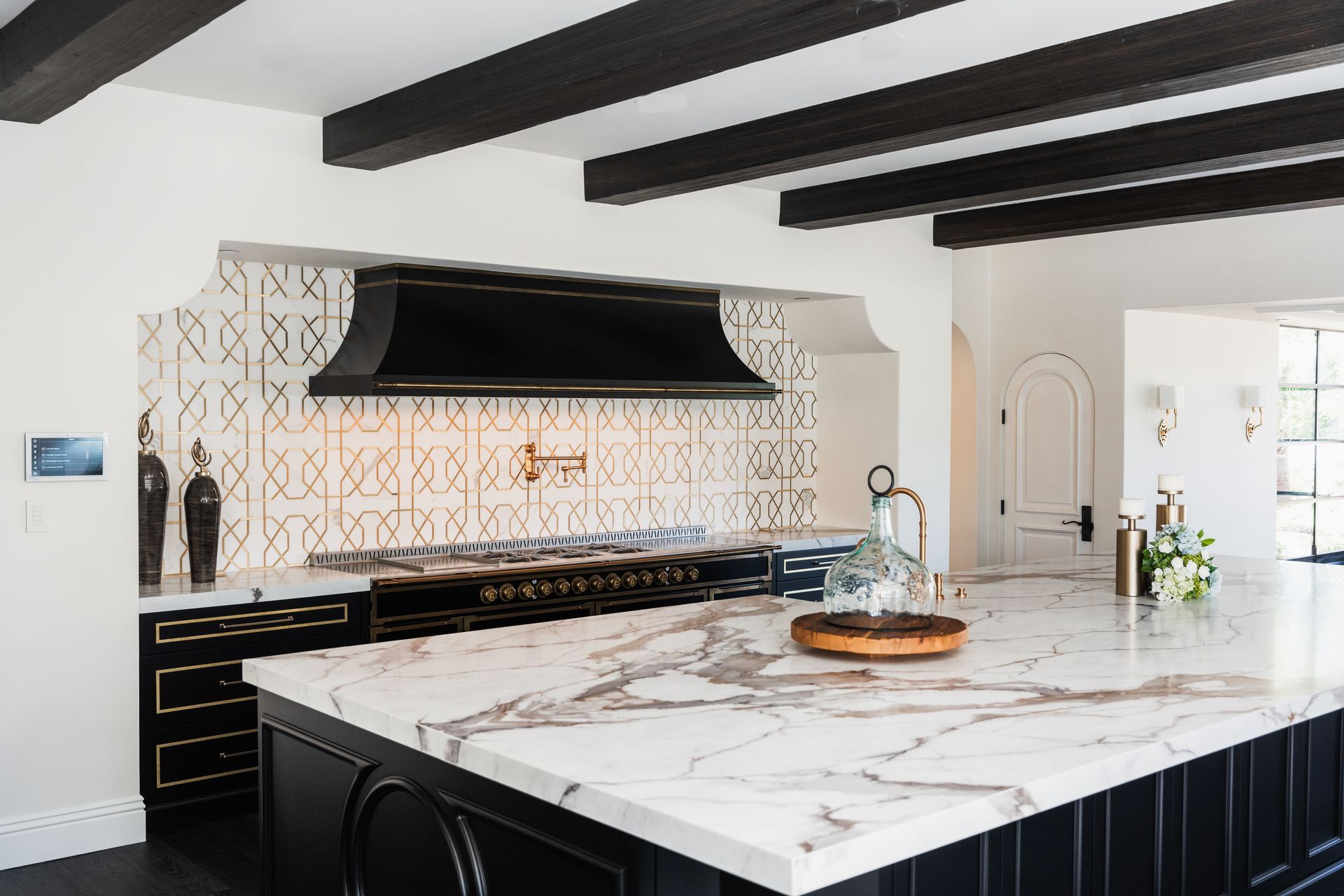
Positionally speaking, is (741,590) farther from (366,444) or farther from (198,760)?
(198,760)

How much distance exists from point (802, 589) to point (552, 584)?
5.70ft

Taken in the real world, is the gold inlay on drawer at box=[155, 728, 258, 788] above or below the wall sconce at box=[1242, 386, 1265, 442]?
below

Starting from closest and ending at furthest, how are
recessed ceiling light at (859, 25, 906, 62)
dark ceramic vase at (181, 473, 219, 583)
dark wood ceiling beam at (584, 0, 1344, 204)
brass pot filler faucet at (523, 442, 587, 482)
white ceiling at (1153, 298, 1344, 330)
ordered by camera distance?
1. dark wood ceiling beam at (584, 0, 1344, 204)
2. recessed ceiling light at (859, 25, 906, 62)
3. dark ceramic vase at (181, 473, 219, 583)
4. brass pot filler faucet at (523, 442, 587, 482)
5. white ceiling at (1153, 298, 1344, 330)

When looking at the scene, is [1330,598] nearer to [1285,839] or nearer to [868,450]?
[1285,839]

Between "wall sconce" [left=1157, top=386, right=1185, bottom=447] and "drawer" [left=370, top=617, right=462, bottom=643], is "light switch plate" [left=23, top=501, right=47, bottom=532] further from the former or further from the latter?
"wall sconce" [left=1157, top=386, right=1185, bottom=447]

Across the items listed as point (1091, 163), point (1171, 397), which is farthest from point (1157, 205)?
point (1171, 397)

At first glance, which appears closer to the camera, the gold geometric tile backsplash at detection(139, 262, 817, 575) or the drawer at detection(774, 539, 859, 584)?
the gold geometric tile backsplash at detection(139, 262, 817, 575)

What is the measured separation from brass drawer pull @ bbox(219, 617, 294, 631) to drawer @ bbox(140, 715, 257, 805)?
1.18 feet

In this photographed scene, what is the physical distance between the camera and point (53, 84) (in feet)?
11.6

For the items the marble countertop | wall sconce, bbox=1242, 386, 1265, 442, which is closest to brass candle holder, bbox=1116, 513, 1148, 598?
the marble countertop

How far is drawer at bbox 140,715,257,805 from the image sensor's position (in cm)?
441

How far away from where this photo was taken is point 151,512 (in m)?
4.57

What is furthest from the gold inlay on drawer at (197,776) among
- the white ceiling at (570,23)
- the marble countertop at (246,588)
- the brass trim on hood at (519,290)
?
the white ceiling at (570,23)

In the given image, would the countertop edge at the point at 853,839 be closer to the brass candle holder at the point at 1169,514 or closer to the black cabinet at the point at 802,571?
the brass candle holder at the point at 1169,514
